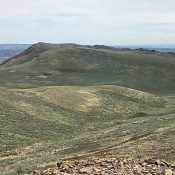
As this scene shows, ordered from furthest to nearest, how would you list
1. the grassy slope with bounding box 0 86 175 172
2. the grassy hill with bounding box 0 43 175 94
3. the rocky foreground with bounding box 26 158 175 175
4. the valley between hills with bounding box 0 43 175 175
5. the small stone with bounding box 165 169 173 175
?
the grassy hill with bounding box 0 43 175 94 < the grassy slope with bounding box 0 86 175 172 < the valley between hills with bounding box 0 43 175 175 < the rocky foreground with bounding box 26 158 175 175 < the small stone with bounding box 165 169 173 175

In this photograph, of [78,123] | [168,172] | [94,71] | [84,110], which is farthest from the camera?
[94,71]

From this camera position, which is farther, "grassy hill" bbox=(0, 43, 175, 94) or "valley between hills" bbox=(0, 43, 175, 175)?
"grassy hill" bbox=(0, 43, 175, 94)

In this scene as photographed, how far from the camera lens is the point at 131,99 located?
96688 mm

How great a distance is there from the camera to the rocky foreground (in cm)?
2128

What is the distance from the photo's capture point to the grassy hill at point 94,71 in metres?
135

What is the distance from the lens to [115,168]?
21953 mm

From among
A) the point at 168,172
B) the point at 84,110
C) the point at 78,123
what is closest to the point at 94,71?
the point at 84,110

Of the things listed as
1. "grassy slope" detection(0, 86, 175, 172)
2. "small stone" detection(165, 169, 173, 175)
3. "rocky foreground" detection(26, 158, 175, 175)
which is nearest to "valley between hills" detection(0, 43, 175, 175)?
"grassy slope" detection(0, 86, 175, 172)

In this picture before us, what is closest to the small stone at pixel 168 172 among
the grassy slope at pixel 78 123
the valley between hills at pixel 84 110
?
the valley between hills at pixel 84 110

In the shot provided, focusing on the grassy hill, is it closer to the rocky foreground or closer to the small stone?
the rocky foreground

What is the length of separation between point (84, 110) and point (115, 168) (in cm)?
5890

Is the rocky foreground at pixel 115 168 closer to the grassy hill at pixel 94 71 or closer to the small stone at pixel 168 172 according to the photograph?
the small stone at pixel 168 172

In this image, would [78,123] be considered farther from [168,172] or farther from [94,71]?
[94,71]

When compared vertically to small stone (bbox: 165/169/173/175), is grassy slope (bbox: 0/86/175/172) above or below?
below
